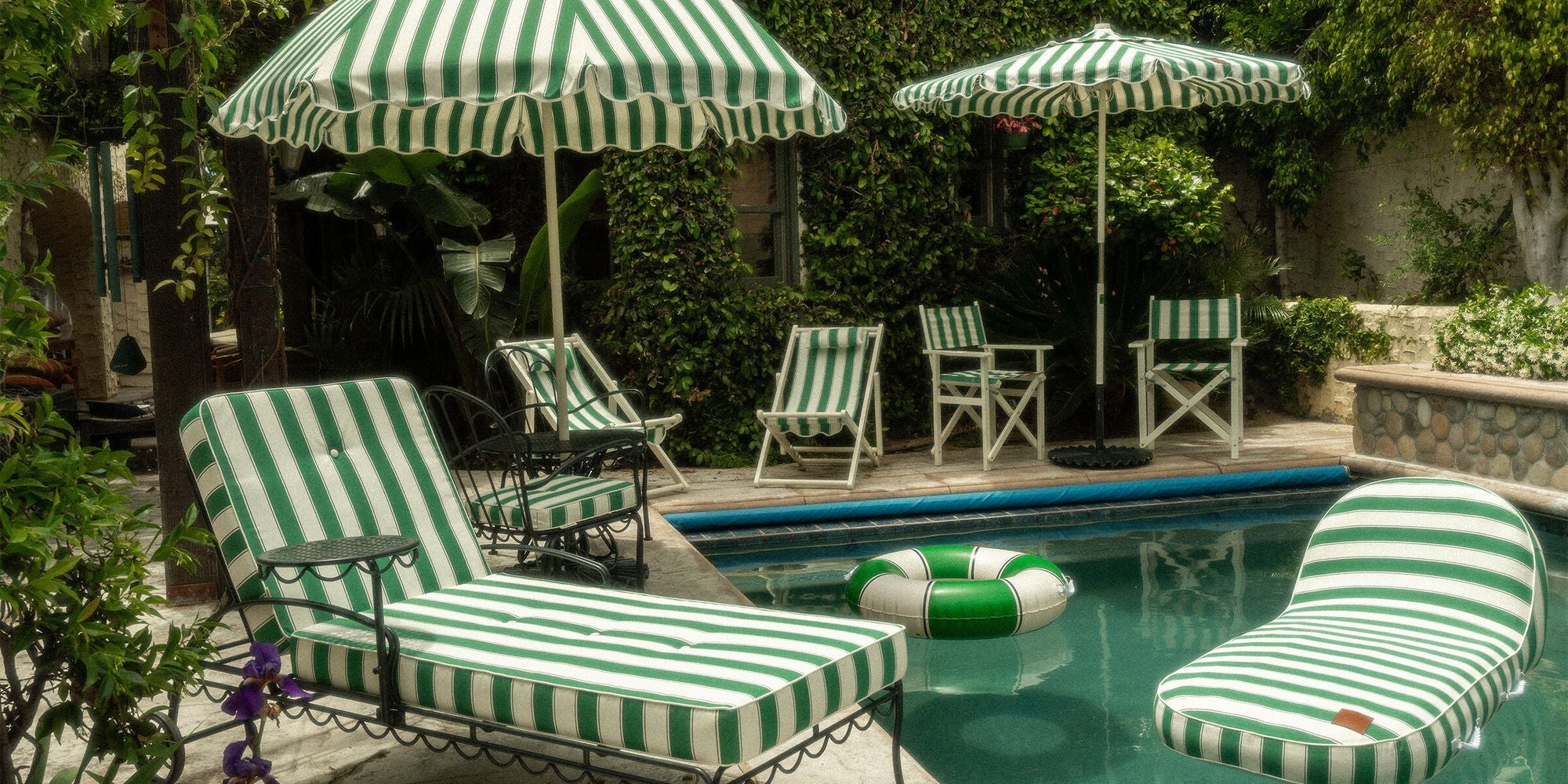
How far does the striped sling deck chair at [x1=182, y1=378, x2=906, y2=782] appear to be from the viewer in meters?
2.57

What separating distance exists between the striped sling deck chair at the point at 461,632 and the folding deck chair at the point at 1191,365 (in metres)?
4.96

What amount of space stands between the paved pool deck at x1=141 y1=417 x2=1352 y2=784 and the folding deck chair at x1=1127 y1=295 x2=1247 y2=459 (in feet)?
0.73

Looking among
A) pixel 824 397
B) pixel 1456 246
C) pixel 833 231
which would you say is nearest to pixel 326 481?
pixel 824 397

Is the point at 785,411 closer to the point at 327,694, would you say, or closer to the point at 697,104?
the point at 697,104

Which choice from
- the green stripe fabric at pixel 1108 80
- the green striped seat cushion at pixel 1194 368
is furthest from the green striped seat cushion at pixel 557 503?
the green striped seat cushion at pixel 1194 368

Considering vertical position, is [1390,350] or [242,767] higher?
[1390,350]

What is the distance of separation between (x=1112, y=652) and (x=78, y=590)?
373 centimetres

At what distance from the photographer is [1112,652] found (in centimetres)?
487

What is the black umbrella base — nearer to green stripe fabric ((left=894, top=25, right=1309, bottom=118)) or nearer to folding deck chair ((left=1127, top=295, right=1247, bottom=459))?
folding deck chair ((left=1127, top=295, right=1247, bottom=459))

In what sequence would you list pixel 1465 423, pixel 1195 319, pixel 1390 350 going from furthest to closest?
1. pixel 1390 350
2. pixel 1195 319
3. pixel 1465 423

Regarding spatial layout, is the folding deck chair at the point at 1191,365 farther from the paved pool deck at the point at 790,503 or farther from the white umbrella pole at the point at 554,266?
the white umbrella pole at the point at 554,266

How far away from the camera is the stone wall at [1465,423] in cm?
659

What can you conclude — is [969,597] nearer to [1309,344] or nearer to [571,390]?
[571,390]

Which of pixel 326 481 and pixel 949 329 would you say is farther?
pixel 949 329
